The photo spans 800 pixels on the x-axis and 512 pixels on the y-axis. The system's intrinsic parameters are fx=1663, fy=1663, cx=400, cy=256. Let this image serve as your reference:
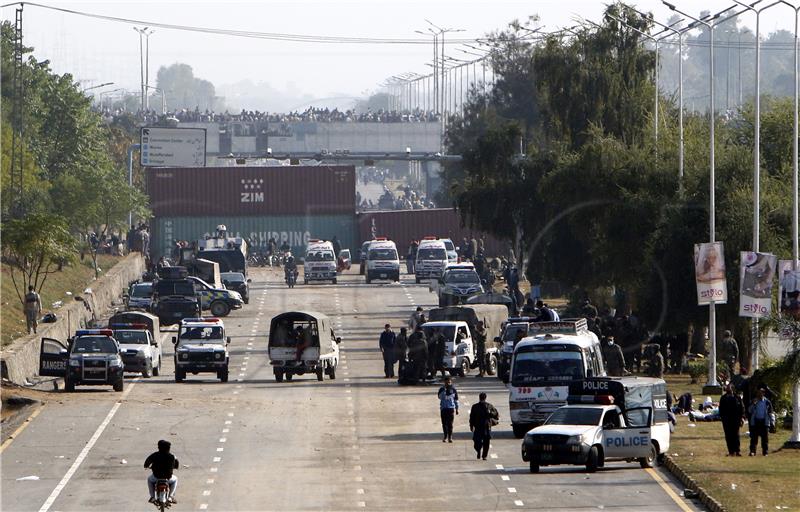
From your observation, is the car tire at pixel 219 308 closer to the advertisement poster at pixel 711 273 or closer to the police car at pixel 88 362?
the police car at pixel 88 362

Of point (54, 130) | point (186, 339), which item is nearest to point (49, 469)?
point (186, 339)

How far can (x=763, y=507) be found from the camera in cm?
2423

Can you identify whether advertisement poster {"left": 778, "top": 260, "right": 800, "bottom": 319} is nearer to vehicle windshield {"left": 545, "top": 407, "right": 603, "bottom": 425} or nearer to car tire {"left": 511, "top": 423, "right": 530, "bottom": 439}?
vehicle windshield {"left": 545, "top": 407, "right": 603, "bottom": 425}

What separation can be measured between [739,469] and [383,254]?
56.7 metres

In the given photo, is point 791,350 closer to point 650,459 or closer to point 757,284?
point 650,459

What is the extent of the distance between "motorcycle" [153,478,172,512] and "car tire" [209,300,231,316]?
1846 inches

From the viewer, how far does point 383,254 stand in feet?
277

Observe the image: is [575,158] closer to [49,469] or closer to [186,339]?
[186,339]

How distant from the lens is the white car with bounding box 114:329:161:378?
4803cm

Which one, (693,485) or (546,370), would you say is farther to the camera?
(546,370)

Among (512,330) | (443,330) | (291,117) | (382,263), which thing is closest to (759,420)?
(512,330)

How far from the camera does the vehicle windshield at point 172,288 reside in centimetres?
6506

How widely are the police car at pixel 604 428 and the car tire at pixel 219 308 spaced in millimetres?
40581

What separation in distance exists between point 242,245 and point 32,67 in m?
20.7
